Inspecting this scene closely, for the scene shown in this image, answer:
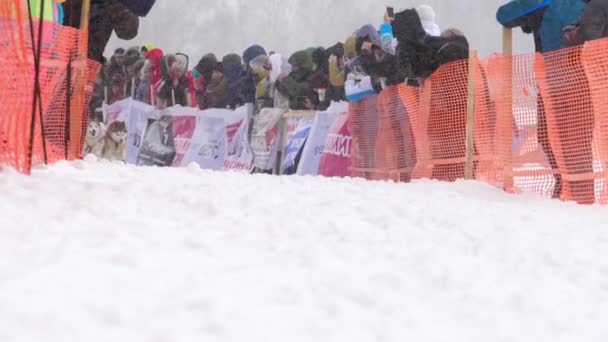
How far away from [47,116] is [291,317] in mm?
4733

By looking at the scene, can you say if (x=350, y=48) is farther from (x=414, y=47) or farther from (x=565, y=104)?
(x=565, y=104)

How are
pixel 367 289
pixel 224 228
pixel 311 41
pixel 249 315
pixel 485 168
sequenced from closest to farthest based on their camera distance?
pixel 249 315 → pixel 367 289 → pixel 224 228 → pixel 485 168 → pixel 311 41

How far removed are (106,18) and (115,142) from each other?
702cm

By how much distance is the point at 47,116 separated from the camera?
21.2 feet

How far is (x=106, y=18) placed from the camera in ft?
24.0

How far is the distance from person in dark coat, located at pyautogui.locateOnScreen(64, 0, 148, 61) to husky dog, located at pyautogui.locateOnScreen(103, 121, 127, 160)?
21.4 feet

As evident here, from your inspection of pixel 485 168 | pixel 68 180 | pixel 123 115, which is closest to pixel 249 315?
pixel 68 180

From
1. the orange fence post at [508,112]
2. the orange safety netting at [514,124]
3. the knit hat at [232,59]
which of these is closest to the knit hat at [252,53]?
the knit hat at [232,59]

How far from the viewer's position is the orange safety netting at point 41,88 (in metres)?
4.36

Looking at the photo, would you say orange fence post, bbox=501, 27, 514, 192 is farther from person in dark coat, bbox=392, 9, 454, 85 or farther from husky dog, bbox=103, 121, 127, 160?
husky dog, bbox=103, 121, 127, 160

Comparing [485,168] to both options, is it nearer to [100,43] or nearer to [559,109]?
[559,109]

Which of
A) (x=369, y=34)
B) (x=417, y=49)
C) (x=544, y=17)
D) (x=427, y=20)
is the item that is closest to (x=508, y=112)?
(x=544, y=17)

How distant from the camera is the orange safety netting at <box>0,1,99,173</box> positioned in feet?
14.3

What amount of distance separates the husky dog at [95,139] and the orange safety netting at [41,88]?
21.1 feet
